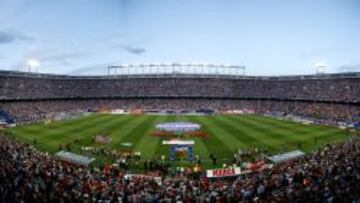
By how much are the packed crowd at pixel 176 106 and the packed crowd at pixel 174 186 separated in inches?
2637

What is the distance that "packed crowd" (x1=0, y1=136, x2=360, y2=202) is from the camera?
20.1 m

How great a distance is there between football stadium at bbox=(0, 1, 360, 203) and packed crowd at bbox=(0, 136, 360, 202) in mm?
88

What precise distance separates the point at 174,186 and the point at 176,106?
9193cm

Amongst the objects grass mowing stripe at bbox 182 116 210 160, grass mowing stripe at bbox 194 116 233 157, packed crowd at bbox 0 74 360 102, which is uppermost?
packed crowd at bbox 0 74 360 102

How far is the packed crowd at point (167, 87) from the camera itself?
111m

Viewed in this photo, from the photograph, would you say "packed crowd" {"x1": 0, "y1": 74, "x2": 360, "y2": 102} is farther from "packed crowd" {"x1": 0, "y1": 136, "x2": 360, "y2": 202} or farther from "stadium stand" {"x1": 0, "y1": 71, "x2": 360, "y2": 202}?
"packed crowd" {"x1": 0, "y1": 136, "x2": 360, "y2": 202}

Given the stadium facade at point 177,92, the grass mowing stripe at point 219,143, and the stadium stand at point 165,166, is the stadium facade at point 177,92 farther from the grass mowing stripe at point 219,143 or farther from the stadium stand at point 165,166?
the grass mowing stripe at point 219,143

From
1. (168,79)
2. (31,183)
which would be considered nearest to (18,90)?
(168,79)

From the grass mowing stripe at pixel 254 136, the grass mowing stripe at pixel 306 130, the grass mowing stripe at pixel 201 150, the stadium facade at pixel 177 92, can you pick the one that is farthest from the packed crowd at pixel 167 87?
the grass mowing stripe at pixel 201 150

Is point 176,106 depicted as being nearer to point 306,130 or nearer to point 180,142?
point 306,130

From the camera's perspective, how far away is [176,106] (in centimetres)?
12062

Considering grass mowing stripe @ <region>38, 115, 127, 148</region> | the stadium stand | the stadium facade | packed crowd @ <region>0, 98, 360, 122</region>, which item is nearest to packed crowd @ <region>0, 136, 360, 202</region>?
the stadium stand

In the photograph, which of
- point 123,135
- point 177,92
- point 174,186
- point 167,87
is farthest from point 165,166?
point 167,87

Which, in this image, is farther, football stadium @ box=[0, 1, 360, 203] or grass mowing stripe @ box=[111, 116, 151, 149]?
grass mowing stripe @ box=[111, 116, 151, 149]
